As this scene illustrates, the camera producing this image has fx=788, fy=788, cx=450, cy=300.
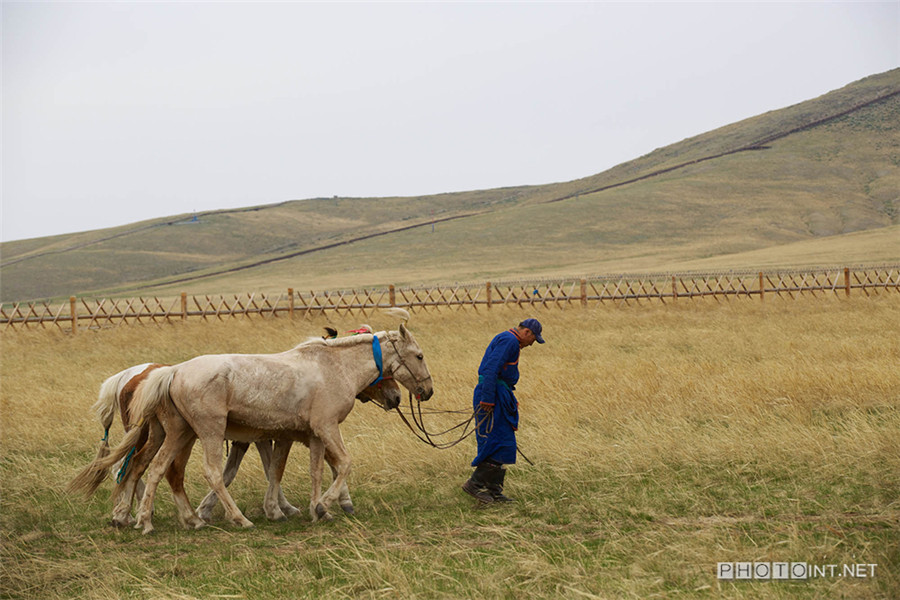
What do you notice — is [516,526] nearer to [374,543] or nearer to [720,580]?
[374,543]

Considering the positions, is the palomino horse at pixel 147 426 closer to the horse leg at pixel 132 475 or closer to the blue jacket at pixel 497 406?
the horse leg at pixel 132 475

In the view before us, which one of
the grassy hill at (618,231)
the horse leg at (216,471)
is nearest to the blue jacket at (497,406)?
the horse leg at (216,471)

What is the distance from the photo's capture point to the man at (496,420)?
22.0ft

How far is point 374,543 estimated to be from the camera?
18.8 feet

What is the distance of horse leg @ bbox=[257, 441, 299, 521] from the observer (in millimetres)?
6547

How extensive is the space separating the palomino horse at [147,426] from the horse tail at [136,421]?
0.05 meters

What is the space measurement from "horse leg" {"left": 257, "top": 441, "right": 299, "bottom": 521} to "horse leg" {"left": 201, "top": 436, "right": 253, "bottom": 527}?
0.30 m

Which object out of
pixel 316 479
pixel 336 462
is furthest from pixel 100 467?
pixel 336 462

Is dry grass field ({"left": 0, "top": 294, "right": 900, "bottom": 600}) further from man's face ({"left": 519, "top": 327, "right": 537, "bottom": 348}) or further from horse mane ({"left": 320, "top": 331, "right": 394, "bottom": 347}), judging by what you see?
horse mane ({"left": 320, "top": 331, "right": 394, "bottom": 347})

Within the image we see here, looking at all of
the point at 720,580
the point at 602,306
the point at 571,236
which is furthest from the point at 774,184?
the point at 720,580

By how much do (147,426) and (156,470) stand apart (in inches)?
22.0

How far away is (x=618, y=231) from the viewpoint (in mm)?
72938

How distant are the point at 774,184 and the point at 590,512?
85.3 meters

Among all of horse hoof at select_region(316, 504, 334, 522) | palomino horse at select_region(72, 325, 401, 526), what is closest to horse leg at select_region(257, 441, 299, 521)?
palomino horse at select_region(72, 325, 401, 526)
